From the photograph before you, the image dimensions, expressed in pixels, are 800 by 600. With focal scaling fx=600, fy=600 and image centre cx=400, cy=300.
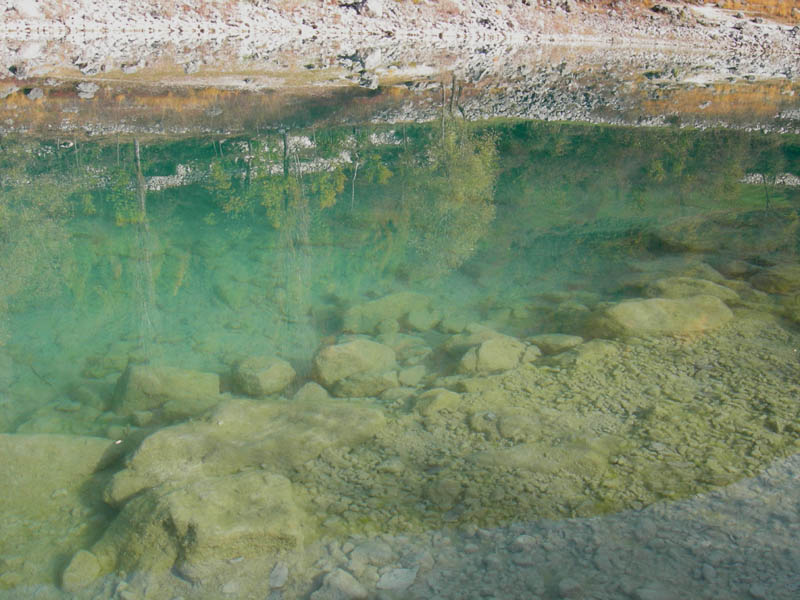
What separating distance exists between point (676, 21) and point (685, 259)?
41216 mm

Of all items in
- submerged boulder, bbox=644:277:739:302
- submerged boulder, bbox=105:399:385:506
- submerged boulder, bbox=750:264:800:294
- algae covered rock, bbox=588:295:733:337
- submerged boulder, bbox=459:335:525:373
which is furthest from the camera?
submerged boulder, bbox=750:264:800:294

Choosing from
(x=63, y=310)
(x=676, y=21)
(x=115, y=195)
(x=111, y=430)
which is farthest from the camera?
(x=676, y=21)

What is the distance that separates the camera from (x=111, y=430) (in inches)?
257

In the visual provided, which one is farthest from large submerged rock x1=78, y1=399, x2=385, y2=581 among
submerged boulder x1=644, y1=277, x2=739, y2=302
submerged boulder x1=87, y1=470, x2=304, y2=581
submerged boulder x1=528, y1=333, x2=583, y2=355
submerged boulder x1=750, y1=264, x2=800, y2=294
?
submerged boulder x1=750, y1=264, x2=800, y2=294

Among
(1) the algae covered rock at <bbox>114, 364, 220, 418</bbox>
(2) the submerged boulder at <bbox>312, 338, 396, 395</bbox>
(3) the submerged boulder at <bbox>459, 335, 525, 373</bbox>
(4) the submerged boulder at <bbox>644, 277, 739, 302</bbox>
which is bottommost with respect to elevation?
(1) the algae covered rock at <bbox>114, 364, 220, 418</bbox>

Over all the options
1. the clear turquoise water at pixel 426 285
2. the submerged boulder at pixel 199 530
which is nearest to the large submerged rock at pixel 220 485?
the submerged boulder at pixel 199 530

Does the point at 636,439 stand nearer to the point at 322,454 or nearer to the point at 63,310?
the point at 322,454

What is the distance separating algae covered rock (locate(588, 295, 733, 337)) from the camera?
24.6ft

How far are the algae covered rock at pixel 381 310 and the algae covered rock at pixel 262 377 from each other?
169 cm

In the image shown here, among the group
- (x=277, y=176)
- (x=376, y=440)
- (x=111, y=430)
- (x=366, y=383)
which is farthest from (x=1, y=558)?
(x=277, y=176)

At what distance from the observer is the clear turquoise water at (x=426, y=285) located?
16.7ft

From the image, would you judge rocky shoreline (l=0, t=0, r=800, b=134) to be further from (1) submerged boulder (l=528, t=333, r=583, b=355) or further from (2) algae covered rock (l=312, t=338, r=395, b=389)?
(1) submerged boulder (l=528, t=333, r=583, b=355)

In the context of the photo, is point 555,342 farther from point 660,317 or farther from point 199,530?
point 199,530

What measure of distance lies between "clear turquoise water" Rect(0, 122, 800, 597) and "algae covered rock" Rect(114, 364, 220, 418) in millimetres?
169
